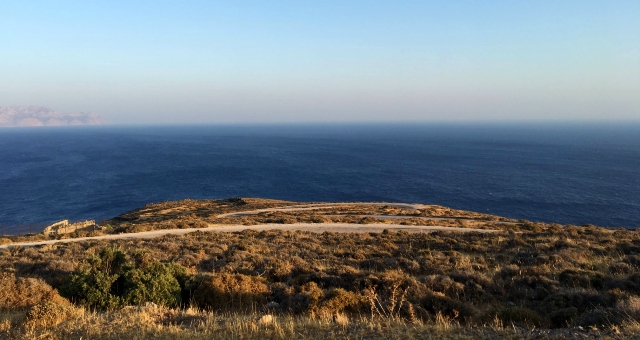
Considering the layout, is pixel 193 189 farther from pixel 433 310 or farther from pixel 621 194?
pixel 621 194

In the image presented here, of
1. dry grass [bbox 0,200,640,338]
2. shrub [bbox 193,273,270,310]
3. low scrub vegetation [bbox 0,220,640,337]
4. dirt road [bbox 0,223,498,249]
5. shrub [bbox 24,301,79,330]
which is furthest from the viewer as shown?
dirt road [bbox 0,223,498,249]

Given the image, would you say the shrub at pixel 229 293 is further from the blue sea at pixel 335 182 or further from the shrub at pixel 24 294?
the blue sea at pixel 335 182

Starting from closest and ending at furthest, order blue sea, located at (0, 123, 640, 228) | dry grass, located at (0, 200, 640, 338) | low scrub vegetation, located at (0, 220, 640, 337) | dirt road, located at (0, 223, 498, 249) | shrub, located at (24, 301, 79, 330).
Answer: dry grass, located at (0, 200, 640, 338), shrub, located at (24, 301, 79, 330), low scrub vegetation, located at (0, 220, 640, 337), dirt road, located at (0, 223, 498, 249), blue sea, located at (0, 123, 640, 228)

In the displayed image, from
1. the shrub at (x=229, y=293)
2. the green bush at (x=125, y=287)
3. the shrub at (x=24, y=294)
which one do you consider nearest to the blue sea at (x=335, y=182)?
the shrub at (x=24, y=294)

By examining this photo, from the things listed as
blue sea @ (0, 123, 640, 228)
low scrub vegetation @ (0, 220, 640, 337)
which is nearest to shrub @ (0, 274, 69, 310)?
low scrub vegetation @ (0, 220, 640, 337)

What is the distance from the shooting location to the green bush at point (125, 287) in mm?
9055

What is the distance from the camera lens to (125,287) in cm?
952

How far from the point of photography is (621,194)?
73188 millimetres

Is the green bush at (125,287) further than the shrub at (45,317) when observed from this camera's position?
Yes

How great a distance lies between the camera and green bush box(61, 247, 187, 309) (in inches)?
356

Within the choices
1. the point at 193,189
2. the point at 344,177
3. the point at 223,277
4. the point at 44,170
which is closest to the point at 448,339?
the point at 223,277

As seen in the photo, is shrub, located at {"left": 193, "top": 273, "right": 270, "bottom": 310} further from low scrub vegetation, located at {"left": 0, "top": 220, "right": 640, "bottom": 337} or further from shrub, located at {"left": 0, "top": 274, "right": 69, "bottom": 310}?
shrub, located at {"left": 0, "top": 274, "right": 69, "bottom": 310}

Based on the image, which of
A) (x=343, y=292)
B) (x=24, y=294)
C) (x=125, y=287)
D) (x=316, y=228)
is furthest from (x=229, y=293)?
(x=316, y=228)

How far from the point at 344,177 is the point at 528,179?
48064mm
